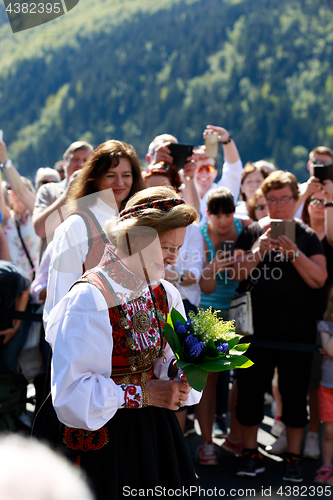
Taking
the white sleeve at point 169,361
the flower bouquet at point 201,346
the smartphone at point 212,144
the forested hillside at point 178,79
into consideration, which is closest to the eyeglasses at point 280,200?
the smartphone at point 212,144

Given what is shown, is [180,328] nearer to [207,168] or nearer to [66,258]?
[66,258]

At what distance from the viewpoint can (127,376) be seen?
2.11 metres

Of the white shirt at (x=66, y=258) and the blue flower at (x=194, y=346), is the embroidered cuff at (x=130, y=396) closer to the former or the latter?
the blue flower at (x=194, y=346)

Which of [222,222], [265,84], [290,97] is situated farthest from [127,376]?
[265,84]

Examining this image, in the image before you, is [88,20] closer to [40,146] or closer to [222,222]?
[40,146]

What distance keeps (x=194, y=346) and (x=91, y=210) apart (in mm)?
1226

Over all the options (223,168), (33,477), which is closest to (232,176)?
(223,168)

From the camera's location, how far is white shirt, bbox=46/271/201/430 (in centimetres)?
191

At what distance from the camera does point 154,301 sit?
2275 millimetres

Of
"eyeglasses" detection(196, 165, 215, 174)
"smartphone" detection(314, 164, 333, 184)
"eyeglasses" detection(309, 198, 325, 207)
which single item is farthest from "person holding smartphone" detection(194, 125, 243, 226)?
"smartphone" detection(314, 164, 333, 184)

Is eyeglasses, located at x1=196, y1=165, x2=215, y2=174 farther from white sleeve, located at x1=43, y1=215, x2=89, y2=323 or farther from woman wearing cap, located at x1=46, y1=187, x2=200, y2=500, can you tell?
woman wearing cap, located at x1=46, y1=187, x2=200, y2=500

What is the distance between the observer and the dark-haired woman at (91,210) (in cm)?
283

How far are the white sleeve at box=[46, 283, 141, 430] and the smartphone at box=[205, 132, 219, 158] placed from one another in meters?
3.18

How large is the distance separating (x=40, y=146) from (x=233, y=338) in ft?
321
